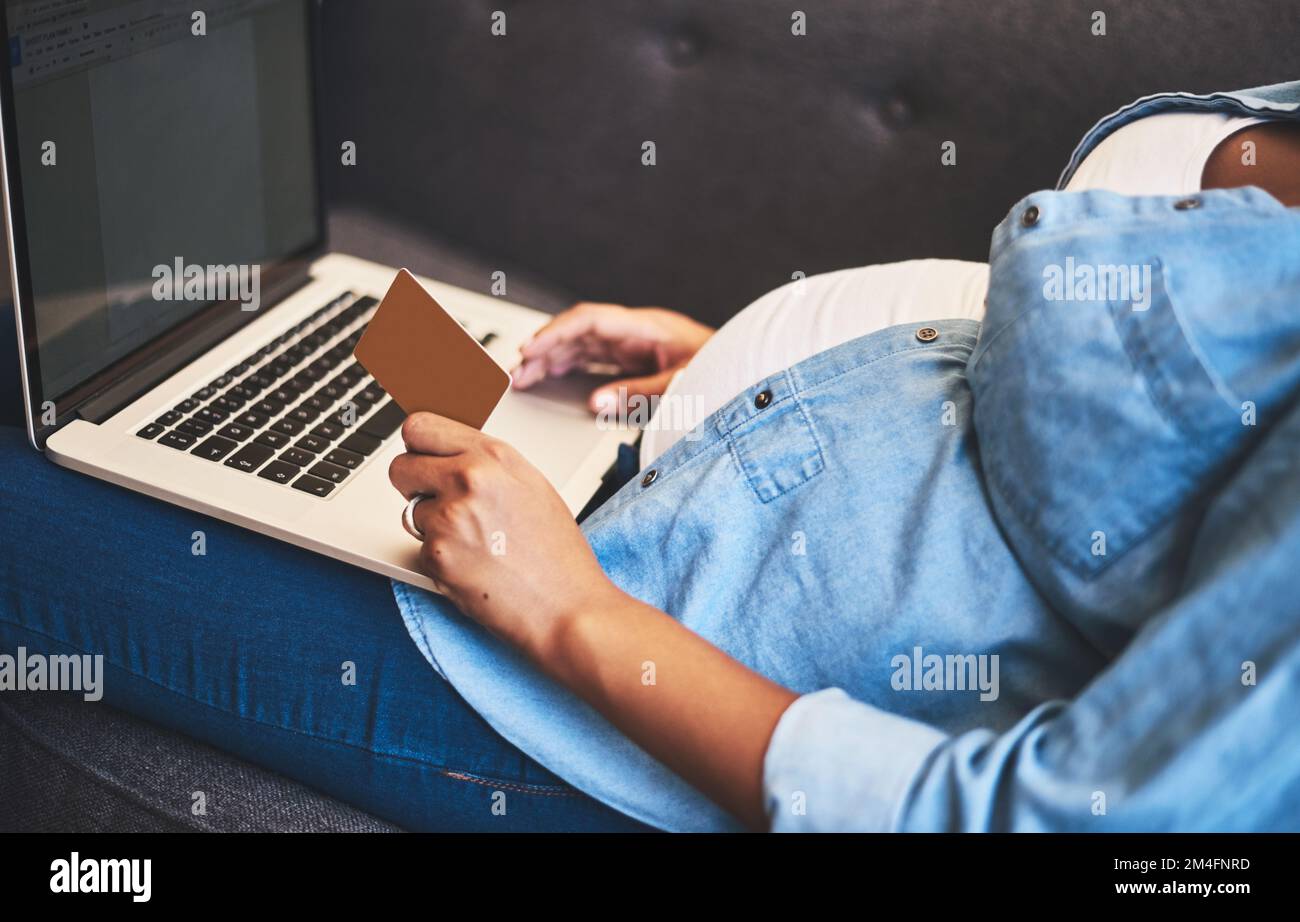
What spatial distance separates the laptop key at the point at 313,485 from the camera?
74 cm

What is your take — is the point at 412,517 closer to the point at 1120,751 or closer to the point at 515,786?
the point at 515,786

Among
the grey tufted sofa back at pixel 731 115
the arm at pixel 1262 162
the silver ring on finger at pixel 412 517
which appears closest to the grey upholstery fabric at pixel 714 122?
the grey tufted sofa back at pixel 731 115

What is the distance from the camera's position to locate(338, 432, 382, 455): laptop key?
80 cm

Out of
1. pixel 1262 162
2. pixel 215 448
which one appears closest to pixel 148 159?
pixel 215 448

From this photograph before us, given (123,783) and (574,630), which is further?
(123,783)

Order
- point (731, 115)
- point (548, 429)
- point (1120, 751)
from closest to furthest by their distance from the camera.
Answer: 1. point (1120, 751)
2. point (548, 429)
3. point (731, 115)

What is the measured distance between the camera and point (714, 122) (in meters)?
1.13

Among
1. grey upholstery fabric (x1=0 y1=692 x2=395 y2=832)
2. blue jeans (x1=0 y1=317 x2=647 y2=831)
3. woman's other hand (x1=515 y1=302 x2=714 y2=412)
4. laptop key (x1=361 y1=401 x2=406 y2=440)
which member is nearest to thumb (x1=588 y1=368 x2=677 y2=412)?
woman's other hand (x1=515 y1=302 x2=714 y2=412)

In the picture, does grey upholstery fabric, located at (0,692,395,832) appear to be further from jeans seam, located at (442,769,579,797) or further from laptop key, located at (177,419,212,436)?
laptop key, located at (177,419,212,436)

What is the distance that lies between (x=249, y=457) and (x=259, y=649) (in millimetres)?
134
